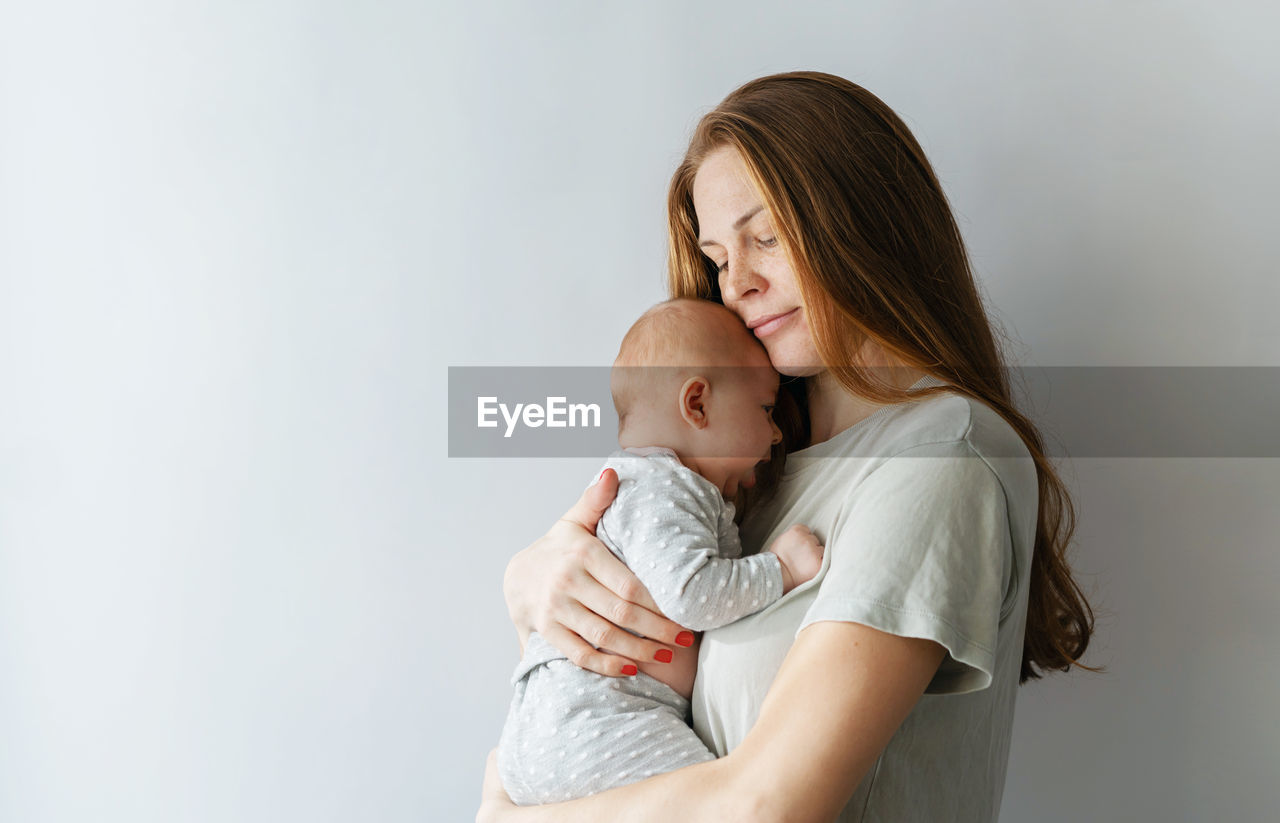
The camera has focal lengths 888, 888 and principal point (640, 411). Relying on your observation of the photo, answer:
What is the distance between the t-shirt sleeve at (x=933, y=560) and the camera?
3.02ft

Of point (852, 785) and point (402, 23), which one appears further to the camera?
point (402, 23)

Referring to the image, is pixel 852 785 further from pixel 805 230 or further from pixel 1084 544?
pixel 1084 544

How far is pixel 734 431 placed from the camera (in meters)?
1.29

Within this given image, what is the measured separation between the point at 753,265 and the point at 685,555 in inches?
17.2

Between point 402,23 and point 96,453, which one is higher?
point 402,23

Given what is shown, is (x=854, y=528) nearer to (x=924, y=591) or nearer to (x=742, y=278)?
(x=924, y=591)

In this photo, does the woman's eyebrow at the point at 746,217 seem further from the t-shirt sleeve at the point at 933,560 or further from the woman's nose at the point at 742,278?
the t-shirt sleeve at the point at 933,560

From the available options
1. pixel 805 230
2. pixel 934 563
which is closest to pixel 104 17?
pixel 805 230

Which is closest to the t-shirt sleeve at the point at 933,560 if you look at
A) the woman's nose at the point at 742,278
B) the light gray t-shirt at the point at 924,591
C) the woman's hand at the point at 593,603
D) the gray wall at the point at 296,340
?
the light gray t-shirt at the point at 924,591

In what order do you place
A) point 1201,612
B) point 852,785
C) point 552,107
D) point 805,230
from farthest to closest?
point 552,107 < point 1201,612 < point 805,230 < point 852,785

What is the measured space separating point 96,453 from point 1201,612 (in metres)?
2.08

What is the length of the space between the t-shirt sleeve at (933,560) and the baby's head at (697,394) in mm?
284

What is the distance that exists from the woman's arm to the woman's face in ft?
1.57

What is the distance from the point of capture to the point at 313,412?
5.76 ft
